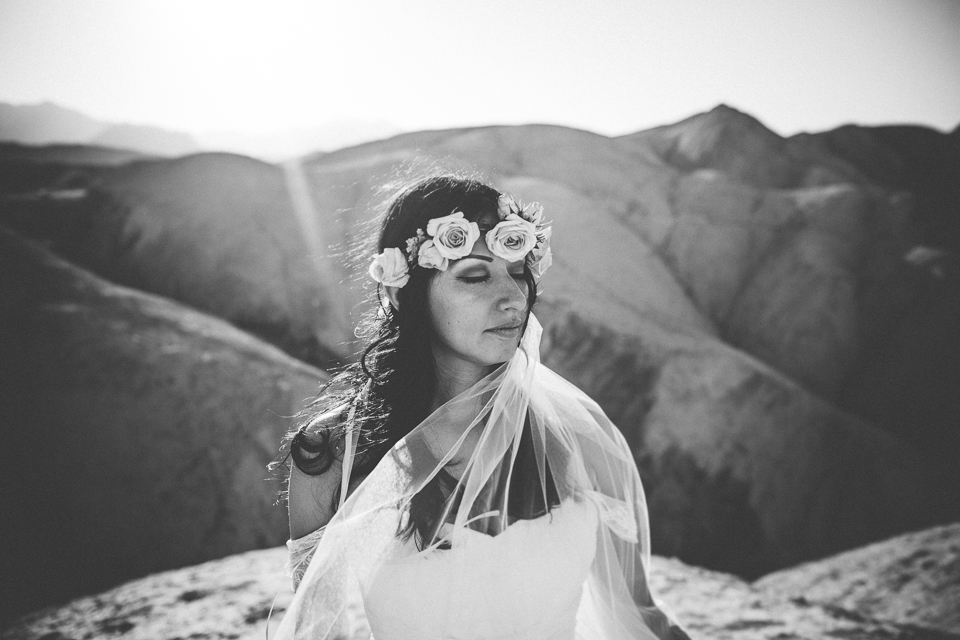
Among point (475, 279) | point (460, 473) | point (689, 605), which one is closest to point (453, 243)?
point (475, 279)

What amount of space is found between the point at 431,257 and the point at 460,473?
78 cm

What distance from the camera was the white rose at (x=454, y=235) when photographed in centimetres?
171

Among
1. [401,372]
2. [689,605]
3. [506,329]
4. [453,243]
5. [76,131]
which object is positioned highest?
[76,131]

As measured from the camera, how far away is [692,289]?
10133mm

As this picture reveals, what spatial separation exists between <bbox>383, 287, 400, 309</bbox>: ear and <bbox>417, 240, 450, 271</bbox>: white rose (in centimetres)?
20

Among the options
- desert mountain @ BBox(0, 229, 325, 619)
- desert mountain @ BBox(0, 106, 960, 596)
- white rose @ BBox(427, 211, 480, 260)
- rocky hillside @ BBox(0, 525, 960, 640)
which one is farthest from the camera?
desert mountain @ BBox(0, 106, 960, 596)

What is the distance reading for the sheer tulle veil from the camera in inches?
64.0

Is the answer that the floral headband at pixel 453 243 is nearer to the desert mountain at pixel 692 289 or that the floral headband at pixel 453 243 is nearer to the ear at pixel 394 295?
the ear at pixel 394 295

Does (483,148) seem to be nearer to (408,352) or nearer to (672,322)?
(672,322)

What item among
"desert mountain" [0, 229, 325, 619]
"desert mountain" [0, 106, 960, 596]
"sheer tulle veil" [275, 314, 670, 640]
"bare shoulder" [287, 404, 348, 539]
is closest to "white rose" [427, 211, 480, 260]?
"sheer tulle veil" [275, 314, 670, 640]

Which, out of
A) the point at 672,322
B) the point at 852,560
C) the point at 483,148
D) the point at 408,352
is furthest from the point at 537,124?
the point at 408,352

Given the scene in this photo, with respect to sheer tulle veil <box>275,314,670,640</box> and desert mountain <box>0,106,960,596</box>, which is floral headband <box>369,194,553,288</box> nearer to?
sheer tulle veil <box>275,314,670,640</box>

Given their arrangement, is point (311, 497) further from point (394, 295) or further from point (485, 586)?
point (394, 295)

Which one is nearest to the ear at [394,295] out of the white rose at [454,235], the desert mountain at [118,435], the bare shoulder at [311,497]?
the white rose at [454,235]
